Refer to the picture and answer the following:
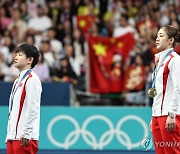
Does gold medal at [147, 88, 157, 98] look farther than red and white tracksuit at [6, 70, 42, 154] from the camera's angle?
Yes

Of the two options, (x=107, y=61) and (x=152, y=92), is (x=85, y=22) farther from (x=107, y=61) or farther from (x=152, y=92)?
(x=152, y=92)

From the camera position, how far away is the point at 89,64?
16.6 meters

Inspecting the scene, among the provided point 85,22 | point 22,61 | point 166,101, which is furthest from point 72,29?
point 166,101

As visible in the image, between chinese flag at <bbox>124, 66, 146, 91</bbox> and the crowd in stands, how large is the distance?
8 centimetres

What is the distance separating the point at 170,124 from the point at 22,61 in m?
1.91

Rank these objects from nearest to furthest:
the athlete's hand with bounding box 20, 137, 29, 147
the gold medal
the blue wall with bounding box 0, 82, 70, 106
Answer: the athlete's hand with bounding box 20, 137, 29, 147 < the gold medal < the blue wall with bounding box 0, 82, 70, 106

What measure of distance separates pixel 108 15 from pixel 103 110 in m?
5.24

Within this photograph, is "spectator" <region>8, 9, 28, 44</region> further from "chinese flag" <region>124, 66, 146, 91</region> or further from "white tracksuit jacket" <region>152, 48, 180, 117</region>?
"white tracksuit jacket" <region>152, 48, 180, 117</region>

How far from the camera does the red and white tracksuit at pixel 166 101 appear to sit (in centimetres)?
839

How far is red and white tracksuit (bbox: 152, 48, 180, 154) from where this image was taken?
8391 mm

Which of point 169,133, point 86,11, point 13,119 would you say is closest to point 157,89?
point 169,133

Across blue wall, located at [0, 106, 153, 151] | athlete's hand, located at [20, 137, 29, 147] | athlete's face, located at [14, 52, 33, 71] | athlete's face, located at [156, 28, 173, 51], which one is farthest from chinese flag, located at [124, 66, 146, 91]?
athlete's hand, located at [20, 137, 29, 147]

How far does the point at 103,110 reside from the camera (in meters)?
13.8

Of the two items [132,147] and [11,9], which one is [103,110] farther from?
A: [11,9]
